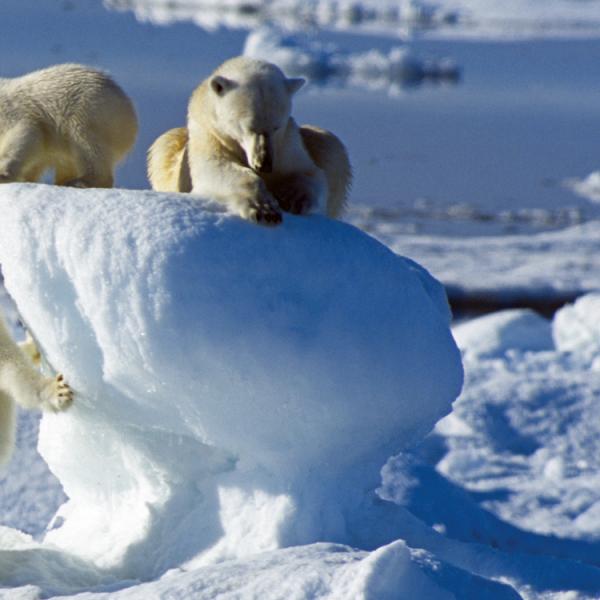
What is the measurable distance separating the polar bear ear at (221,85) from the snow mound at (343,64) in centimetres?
2063

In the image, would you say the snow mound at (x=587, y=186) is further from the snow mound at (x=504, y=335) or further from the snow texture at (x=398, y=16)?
the snow texture at (x=398, y=16)

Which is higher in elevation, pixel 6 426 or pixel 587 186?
pixel 6 426

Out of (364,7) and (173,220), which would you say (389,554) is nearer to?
(173,220)

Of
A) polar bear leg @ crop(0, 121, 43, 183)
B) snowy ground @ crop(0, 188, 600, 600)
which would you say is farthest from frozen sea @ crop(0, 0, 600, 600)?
polar bear leg @ crop(0, 121, 43, 183)

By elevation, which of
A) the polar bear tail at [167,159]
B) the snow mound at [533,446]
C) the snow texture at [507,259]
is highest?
the polar bear tail at [167,159]

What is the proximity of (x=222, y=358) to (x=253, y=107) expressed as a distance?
0.71 meters

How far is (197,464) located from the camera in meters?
3.56

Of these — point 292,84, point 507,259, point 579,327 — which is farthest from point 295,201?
point 507,259

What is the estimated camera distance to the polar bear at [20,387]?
11.3ft

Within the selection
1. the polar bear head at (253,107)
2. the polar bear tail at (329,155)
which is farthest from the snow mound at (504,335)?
the polar bear head at (253,107)

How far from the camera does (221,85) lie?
3.44m

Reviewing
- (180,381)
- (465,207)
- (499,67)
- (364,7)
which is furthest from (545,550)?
(364,7)

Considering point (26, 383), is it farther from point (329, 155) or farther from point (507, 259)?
point (507, 259)

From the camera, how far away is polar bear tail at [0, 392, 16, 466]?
12.4 ft
